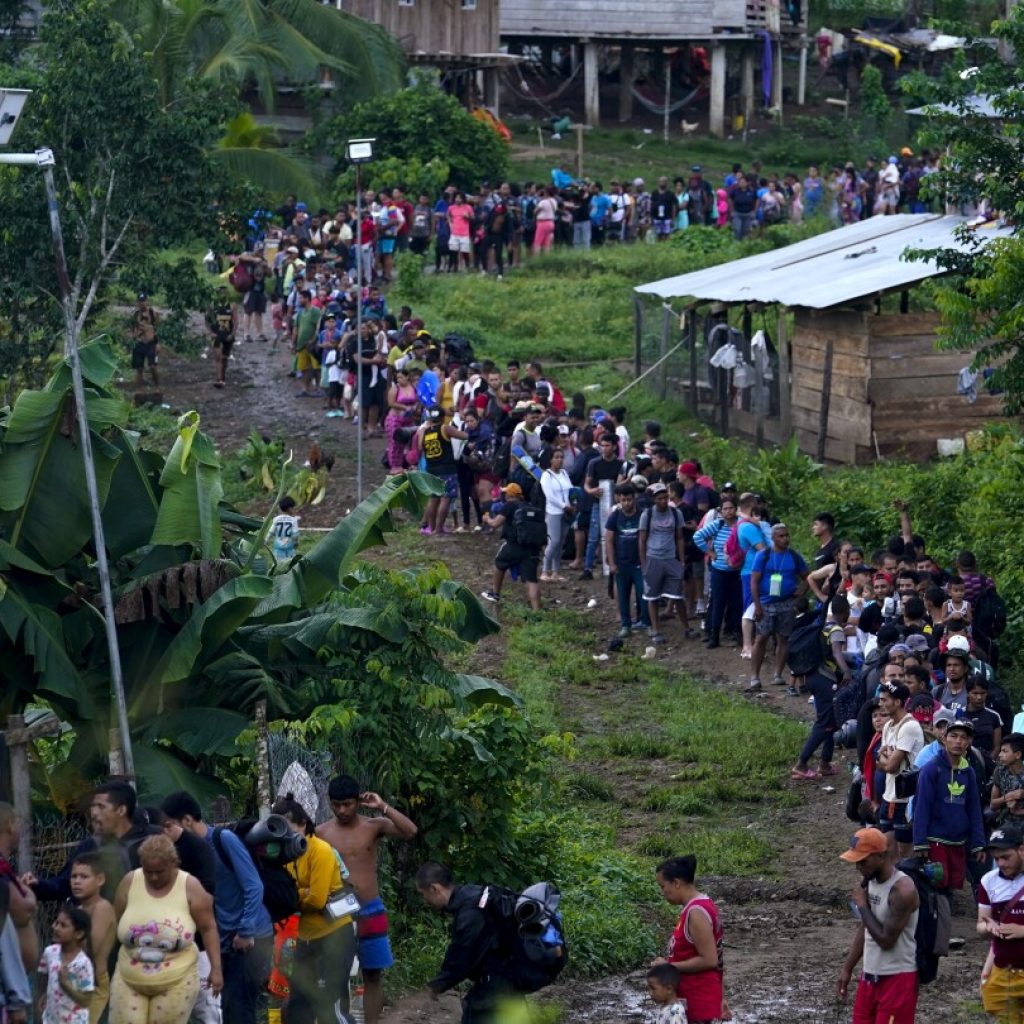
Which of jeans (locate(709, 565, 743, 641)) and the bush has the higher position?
the bush

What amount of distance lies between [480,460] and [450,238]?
42.6 feet

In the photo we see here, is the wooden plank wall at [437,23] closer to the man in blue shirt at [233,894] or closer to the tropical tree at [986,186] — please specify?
the tropical tree at [986,186]

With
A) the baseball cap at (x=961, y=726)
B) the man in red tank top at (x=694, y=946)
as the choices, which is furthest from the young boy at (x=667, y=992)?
the baseball cap at (x=961, y=726)

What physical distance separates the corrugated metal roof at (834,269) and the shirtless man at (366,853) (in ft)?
43.6

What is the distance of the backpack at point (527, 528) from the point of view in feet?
64.2

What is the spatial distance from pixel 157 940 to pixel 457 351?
18036 millimetres

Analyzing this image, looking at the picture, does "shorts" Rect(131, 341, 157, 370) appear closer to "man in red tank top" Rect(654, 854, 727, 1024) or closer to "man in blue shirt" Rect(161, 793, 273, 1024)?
"man in blue shirt" Rect(161, 793, 273, 1024)

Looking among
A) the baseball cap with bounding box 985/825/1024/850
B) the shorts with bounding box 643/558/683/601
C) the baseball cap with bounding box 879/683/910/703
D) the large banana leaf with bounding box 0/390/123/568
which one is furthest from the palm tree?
the baseball cap with bounding box 985/825/1024/850

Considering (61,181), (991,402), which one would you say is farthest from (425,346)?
(991,402)

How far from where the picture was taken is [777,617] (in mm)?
17344

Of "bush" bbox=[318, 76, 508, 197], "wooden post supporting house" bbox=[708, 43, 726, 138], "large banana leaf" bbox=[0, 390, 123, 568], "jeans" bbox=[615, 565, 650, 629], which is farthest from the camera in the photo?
"wooden post supporting house" bbox=[708, 43, 726, 138]

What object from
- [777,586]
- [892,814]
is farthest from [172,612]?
[777,586]

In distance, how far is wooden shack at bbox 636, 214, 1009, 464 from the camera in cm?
2314

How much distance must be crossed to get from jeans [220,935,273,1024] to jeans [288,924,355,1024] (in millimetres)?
175
